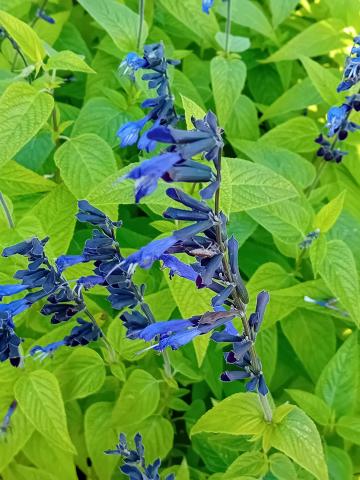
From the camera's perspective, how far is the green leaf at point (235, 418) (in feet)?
4.79

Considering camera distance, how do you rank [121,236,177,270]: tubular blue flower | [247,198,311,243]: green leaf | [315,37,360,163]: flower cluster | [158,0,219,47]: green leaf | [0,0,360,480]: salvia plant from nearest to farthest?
[121,236,177,270]: tubular blue flower
[0,0,360,480]: salvia plant
[315,37,360,163]: flower cluster
[247,198,311,243]: green leaf
[158,0,219,47]: green leaf

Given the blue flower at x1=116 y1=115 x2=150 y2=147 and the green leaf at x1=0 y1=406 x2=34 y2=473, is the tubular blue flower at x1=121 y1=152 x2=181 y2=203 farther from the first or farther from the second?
the green leaf at x1=0 y1=406 x2=34 y2=473

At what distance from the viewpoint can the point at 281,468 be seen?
1.58 m

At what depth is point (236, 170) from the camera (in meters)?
1.61

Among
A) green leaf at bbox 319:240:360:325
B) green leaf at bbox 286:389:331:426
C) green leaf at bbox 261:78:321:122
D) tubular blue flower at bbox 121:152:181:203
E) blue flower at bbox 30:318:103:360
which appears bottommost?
green leaf at bbox 286:389:331:426

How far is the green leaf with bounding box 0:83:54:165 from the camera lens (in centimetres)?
159


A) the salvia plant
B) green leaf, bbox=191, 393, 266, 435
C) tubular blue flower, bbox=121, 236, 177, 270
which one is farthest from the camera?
green leaf, bbox=191, 393, 266, 435

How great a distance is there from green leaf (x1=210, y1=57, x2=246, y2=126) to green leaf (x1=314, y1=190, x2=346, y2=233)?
18.7 inches

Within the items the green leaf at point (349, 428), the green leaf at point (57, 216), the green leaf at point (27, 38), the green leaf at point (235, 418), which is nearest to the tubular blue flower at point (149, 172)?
the green leaf at point (235, 418)

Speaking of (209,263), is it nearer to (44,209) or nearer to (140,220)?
(44,209)

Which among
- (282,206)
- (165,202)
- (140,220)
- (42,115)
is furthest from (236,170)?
(140,220)

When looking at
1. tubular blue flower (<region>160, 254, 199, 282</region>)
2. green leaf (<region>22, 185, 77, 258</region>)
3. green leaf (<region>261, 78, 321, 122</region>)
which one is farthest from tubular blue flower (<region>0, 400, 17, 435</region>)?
green leaf (<region>261, 78, 321, 122</region>)

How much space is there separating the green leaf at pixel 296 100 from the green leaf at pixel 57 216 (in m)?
0.95

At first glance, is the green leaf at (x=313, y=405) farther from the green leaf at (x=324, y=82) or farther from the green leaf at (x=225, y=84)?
the green leaf at (x=324, y=82)
